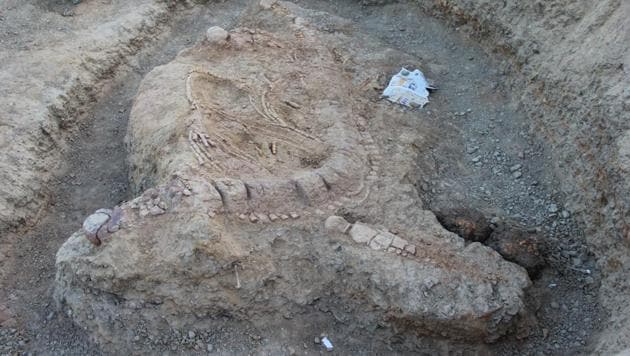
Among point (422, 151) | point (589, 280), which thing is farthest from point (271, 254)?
point (589, 280)

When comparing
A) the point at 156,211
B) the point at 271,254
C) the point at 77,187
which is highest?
the point at 156,211

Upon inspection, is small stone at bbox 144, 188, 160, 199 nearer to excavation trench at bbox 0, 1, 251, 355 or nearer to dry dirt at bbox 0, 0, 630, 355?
dry dirt at bbox 0, 0, 630, 355

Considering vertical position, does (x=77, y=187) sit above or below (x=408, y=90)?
below

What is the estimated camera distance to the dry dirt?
461cm

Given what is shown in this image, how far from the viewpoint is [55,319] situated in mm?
4926

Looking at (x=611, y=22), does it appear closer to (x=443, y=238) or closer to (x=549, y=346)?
(x=443, y=238)

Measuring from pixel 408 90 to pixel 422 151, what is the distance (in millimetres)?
→ 1025

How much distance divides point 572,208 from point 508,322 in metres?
1.39

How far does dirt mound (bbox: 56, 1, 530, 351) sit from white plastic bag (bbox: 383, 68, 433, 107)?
129 cm

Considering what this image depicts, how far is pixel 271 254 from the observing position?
15.3ft

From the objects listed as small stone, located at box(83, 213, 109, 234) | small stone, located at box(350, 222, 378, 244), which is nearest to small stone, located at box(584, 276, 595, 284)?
small stone, located at box(350, 222, 378, 244)

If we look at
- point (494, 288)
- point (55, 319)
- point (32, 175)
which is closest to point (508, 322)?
point (494, 288)

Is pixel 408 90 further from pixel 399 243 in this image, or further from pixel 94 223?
pixel 94 223

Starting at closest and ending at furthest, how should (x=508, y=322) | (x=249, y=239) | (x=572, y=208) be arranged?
(x=508, y=322) < (x=249, y=239) < (x=572, y=208)
